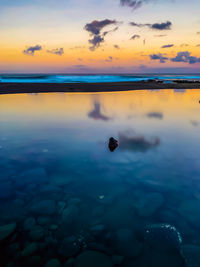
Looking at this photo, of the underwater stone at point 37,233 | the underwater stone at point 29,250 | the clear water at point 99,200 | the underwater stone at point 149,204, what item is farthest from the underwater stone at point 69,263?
the underwater stone at point 149,204

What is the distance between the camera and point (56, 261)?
263cm

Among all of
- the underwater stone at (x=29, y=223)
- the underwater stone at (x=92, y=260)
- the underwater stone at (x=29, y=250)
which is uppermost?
the underwater stone at (x=29, y=223)

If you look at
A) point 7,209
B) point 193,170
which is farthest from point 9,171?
point 193,170

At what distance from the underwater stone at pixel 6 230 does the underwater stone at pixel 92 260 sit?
1.12 m

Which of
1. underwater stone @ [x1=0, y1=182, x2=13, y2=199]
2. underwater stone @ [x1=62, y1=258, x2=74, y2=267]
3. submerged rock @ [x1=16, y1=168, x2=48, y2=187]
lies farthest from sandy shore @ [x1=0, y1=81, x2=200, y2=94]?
underwater stone @ [x1=62, y1=258, x2=74, y2=267]

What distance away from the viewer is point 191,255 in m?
2.73

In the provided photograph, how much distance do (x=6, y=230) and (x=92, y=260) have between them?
→ 1.40 metres

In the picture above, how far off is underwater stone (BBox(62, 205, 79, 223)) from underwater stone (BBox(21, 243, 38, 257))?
2.02ft

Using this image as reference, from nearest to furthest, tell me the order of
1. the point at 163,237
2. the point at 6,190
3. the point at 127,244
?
the point at 127,244 < the point at 163,237 < the point at 6,190

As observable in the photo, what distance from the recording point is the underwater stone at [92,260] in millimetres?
2600

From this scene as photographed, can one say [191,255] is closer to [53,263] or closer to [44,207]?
[53,263]


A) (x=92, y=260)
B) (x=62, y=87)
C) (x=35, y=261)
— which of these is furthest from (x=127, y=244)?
(x=62, y=87)

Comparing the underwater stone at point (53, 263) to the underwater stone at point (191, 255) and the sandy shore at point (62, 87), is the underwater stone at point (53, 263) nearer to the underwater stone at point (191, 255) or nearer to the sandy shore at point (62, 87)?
the underwater stone at point (191, 255)

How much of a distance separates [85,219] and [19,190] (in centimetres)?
160
